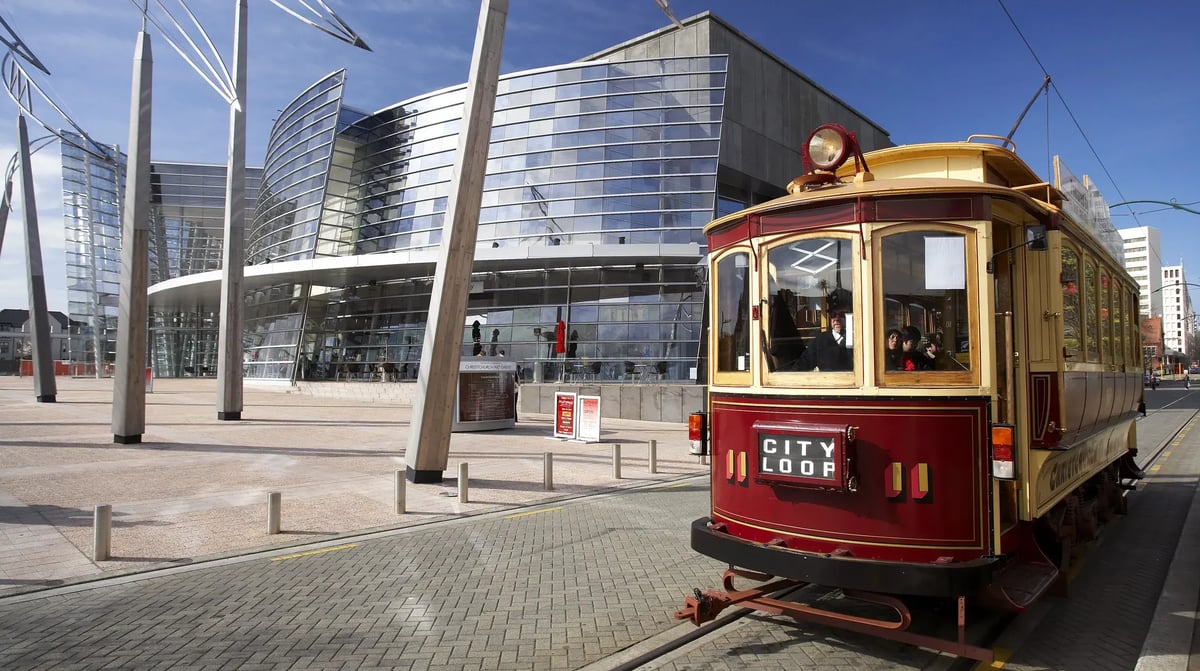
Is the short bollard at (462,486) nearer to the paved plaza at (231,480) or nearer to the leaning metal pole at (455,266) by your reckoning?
the paved plaza at (231,480)

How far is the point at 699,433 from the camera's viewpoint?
17.9ft

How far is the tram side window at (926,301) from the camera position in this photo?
14.2 feet

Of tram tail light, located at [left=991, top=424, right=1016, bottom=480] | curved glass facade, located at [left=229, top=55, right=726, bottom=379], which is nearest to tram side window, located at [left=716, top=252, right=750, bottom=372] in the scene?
tram tail light, located at [left=991, top=424, right=1016, bottom=480]

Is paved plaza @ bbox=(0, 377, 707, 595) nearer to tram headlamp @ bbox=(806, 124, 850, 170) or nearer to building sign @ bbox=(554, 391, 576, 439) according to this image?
building sign @ bbox=(554, 391, 576, 439)

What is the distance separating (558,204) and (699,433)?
28002 mm

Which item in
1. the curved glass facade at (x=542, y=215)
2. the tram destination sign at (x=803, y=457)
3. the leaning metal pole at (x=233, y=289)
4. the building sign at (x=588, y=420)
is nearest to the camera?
the tram destination sign at (x=803, y=457)

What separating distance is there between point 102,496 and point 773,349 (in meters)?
9.76

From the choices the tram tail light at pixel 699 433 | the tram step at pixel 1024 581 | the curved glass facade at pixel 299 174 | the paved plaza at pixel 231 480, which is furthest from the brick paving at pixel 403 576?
the curved glass facade at pixel 299 174

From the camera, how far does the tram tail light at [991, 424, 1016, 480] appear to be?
4.05 meters

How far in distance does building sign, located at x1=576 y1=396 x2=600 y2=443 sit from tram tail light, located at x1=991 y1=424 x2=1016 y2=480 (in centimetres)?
1331

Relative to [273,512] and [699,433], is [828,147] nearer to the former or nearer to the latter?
[699,433]

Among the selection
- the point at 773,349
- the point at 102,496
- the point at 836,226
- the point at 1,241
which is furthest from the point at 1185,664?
the point at 1,241

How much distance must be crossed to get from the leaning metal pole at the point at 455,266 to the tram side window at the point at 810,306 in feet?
23.0

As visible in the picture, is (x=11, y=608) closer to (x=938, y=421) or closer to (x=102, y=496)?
(x=102, y=496)
